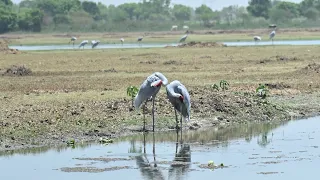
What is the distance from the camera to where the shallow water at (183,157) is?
15234mm

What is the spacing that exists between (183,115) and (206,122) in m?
1.84

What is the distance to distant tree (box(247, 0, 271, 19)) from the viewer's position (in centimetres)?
12060

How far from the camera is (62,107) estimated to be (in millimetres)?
21422

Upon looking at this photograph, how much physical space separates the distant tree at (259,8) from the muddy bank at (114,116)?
97.3 m

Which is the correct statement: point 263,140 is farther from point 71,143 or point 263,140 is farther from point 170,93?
point 71,143

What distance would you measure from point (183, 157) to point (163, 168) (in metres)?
1.22

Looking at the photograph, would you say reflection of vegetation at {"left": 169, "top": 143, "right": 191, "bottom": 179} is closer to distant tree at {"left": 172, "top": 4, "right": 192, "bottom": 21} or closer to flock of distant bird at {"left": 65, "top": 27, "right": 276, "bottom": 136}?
flock of distant bird at {"left": 65, "top": 27, "right": 276, "bottom": 136}

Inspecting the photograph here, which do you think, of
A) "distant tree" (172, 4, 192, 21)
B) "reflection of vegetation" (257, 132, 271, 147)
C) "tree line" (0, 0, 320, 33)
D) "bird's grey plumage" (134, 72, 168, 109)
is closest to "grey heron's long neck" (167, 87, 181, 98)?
"bird's grey plumage" (134, 72, 168, 109)

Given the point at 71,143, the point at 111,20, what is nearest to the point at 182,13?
the point at 111,20

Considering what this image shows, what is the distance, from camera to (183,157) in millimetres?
16922

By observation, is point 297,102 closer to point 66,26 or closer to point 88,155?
point 88,155

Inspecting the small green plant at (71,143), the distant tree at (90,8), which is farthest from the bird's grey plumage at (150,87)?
the distant tree at (90,8)

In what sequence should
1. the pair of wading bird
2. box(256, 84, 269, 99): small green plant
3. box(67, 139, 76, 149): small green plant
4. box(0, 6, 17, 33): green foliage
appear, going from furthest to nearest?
box(0, 6, 17, 33): green foliage
box(256, 84, 269, 99): small green plant
the pair of wading bird
box(67, 139, 76, 149): small green plant

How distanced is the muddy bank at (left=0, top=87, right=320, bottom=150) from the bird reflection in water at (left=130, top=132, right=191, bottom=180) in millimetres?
1982
